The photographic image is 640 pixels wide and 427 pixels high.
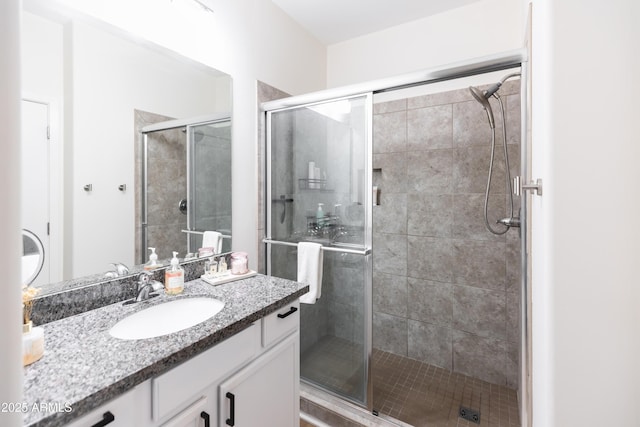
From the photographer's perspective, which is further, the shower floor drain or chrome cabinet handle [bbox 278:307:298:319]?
the shower floor drain

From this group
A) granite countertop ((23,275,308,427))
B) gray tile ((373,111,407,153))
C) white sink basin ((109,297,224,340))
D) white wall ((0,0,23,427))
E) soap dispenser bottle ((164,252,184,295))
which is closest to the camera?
white wall ((0,0,23,427))

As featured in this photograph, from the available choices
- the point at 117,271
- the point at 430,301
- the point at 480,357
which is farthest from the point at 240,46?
the point at 480,357

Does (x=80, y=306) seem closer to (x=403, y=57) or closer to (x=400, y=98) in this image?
(x=400, y=98)

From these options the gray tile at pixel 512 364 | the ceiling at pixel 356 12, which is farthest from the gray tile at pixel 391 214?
A: the ceiling at pixel 356 12

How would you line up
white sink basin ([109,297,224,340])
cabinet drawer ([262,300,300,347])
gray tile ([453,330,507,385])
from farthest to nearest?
gray tile ([453,330,507,385])
cabinet drawer ([262,300,300,347])
white sink basin ([109,297,224,340])

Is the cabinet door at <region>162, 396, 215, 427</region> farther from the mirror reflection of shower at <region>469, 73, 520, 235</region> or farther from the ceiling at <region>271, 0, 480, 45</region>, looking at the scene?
the ceiling at <region>271, 0, 480, 45</region>

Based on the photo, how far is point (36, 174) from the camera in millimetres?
948

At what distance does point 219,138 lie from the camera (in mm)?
1640

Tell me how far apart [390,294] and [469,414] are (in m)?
0.88

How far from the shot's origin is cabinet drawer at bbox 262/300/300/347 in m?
1.11

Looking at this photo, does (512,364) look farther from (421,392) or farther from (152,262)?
(152,262)

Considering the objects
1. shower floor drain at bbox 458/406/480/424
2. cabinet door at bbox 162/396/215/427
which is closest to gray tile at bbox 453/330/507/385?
shower floor drain at bbox 458/406/480/424

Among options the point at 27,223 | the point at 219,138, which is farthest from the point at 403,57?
the point at 27,223

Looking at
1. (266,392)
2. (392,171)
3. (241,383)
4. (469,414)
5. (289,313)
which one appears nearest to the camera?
(241,383)
